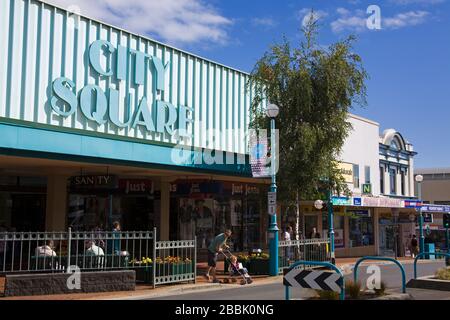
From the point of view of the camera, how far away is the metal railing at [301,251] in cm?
1922

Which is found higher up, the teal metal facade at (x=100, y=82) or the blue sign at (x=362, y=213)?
the teal metal facade at (x=100, y=82)

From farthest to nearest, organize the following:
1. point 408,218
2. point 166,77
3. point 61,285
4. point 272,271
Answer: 1. point 408,218
2. point 166,77
3. point 272,271
4. point 61,285

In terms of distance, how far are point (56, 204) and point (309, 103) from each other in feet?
31.7

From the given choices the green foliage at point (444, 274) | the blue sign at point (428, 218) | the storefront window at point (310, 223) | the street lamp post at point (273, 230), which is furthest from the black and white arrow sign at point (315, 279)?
the blue sign at point (428, 218)

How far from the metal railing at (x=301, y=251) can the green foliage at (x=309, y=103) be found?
1606 mm

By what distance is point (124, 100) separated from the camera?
1838cm

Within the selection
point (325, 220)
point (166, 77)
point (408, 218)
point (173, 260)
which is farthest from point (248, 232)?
point (408, 218)

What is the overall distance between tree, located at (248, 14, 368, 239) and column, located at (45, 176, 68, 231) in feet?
25.8

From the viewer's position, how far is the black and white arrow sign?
9.03 m

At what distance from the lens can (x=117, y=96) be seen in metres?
18.0

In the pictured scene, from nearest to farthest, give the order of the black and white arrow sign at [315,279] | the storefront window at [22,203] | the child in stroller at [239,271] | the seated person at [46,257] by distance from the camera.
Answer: the black and white arrow sign at [315,279] < the seated person at [46,257] < the child in stroller at [239,271] < the storefront window at [22,203]

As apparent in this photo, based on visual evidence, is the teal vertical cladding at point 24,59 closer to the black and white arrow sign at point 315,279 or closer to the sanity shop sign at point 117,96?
the sanity shop sign at point 117,96
